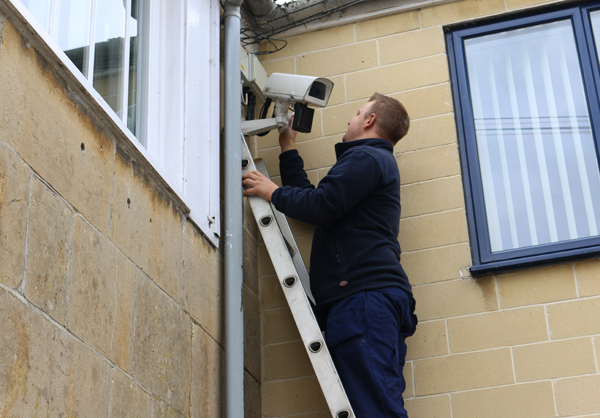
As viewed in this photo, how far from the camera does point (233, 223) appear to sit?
3.50 m

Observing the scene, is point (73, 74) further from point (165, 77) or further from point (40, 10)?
point (165, 77)

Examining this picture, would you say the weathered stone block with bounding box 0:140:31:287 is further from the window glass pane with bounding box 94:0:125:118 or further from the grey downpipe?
the grey downpipe

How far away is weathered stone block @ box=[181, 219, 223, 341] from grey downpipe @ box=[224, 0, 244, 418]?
5 cm

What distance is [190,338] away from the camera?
302cm

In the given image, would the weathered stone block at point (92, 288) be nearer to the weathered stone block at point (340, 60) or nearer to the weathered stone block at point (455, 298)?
the weathered stone block at point (455, 298)

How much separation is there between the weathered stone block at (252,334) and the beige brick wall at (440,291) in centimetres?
6

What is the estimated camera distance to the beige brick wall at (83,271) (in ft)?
6.65

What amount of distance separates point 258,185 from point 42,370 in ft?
5.97

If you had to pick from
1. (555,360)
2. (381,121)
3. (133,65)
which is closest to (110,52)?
(133,65)

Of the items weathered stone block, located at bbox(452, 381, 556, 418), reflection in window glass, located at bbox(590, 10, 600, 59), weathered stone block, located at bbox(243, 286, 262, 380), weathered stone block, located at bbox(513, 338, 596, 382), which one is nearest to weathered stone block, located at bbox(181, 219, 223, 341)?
weathered stone block, located at bbox(243, 286, 262, 380)

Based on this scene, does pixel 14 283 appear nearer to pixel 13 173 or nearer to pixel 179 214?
pixel 13 173

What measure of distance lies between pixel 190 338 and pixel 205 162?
853 mm

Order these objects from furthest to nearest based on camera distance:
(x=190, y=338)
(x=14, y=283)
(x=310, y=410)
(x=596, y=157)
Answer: (x=596, y=157), (x=310, y=410), (x=190, y=338), (x=14, y=283)

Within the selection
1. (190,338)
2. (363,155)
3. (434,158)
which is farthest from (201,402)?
(434,158)
